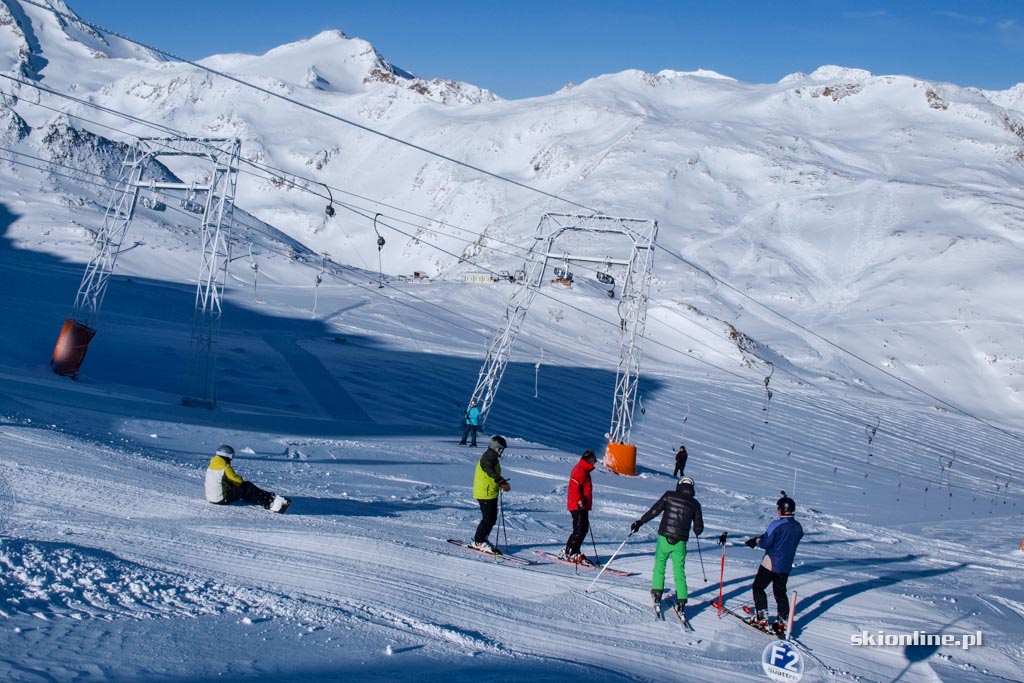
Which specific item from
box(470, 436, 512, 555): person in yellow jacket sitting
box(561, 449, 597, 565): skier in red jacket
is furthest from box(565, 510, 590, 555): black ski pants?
box(470, 436, 512, 555): person in yellow jacket sitting

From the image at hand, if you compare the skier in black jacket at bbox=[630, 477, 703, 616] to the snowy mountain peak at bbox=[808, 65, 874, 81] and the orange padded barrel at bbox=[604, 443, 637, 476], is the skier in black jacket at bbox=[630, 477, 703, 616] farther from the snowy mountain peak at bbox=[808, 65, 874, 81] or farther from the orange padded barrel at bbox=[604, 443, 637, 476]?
the snowy mountain peak at bbox=[808, 65, 874, 81]

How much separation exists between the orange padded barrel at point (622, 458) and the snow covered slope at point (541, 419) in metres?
3.03

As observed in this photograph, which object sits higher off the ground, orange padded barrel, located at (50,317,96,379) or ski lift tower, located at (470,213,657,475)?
ski lift tower, located at (470,213,657,475)

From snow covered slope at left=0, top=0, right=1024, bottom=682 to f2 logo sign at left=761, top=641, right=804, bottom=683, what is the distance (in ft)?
3.68

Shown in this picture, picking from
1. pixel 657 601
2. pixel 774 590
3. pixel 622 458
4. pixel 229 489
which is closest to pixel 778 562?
pixel 774 590

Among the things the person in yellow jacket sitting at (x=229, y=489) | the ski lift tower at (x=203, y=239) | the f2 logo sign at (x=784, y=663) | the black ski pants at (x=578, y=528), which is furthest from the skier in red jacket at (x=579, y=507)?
the ski lift tower at (x=203, y=239)

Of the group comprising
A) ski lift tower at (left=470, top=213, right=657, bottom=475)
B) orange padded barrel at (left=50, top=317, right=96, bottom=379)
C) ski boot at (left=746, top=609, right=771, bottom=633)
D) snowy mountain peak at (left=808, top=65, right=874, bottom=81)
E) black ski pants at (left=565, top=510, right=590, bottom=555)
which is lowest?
orange padded barrel at (left=50, top=317, right=96, bottom=379)

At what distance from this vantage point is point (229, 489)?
441 inches

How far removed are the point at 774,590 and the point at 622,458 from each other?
14997 millimetres

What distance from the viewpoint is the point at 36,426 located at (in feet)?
49.7

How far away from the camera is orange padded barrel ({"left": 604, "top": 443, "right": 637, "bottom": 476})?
24.3 m

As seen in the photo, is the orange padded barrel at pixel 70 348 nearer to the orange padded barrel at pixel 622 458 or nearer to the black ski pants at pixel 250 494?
the orange padded barrel at pixel 622 458

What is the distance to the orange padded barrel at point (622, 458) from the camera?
24281mm

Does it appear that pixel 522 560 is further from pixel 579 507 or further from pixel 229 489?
pixel 229 489
